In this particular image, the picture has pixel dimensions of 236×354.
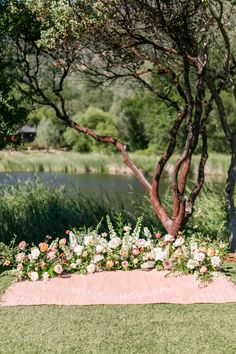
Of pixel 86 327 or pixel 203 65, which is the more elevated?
pixel 203 65

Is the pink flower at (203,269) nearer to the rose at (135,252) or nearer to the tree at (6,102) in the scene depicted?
the rose at (135,252)

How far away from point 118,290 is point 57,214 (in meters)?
4.91

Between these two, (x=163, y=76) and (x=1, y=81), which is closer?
(x=1, y=81)

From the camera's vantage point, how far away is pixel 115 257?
531 cm

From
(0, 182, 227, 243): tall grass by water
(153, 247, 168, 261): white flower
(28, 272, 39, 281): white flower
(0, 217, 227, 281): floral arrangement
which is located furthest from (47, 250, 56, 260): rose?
(0, 182, 227, 243): tall grass by water

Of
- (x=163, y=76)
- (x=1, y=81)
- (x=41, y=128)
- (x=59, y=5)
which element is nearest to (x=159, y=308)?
(x=59, y=5)

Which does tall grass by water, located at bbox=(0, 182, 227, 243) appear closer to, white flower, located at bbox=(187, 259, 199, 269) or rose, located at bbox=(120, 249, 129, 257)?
rose, located at bbox=(120, 249, 129, 257)

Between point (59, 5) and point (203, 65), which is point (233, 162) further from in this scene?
point (59, 5)

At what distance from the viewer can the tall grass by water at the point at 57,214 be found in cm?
890

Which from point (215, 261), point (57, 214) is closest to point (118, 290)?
point (215, 261)

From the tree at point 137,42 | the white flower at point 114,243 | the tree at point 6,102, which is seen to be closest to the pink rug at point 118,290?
the white flower at point 114,243

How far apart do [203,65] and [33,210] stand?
453 cm

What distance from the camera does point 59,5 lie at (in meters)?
5.90

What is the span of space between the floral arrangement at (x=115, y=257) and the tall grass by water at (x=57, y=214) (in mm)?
3238
